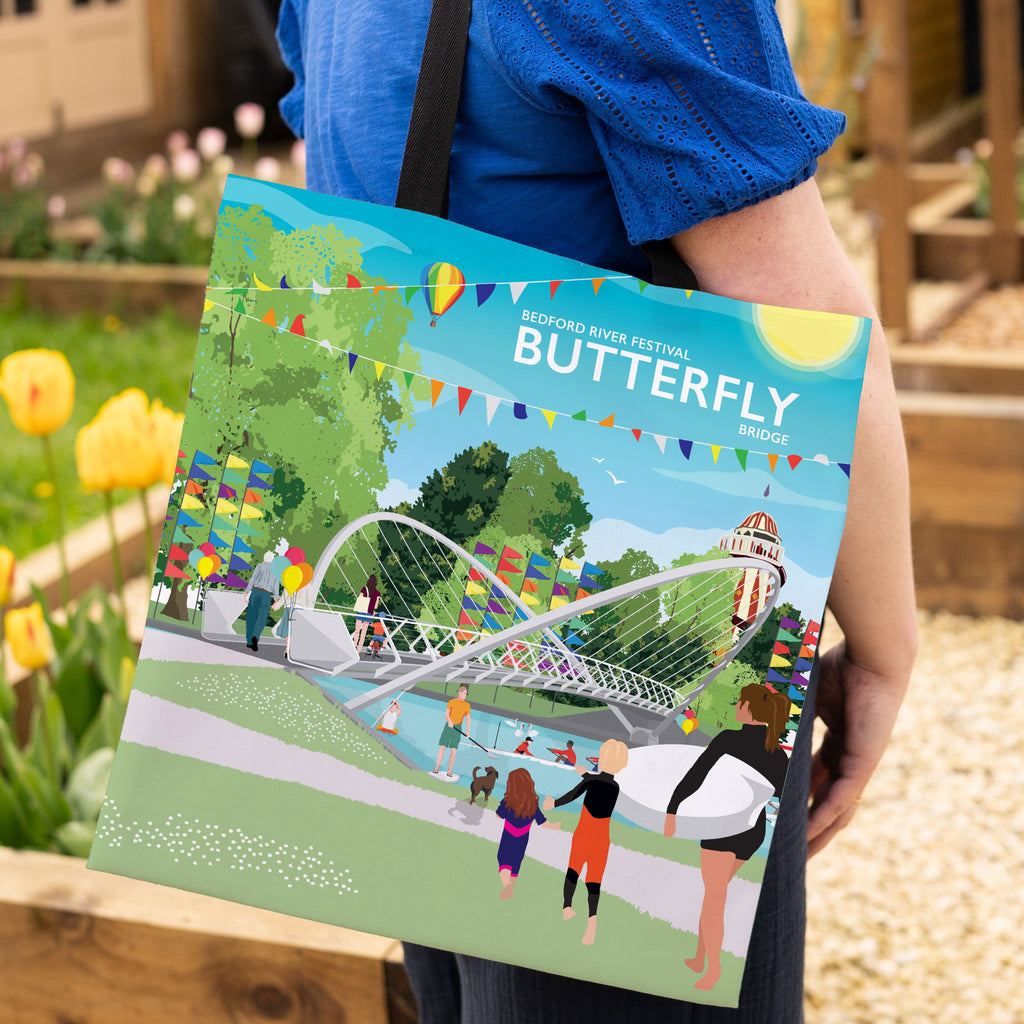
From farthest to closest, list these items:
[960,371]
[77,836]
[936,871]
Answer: [960,371] < [936,871] < [77,836]

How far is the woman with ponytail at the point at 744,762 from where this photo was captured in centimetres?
66

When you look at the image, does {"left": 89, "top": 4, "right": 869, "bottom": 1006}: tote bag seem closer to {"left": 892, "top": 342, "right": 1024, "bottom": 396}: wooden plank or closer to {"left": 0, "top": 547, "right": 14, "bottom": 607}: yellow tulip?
{"left": 0, "top": 547, "right": 14, "bottom": 607}: yellow tulip

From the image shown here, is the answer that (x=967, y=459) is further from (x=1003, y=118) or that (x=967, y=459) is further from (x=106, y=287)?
(x=106, y=287)

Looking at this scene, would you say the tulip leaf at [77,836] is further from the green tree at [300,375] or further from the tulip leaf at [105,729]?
the green tree at [300,375]

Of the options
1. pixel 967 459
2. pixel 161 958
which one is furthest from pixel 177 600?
pixel 967 459

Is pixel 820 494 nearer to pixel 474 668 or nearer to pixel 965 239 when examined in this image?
pixel 474 668

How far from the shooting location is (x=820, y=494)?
646 millimetres

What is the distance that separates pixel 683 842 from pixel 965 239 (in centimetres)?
475

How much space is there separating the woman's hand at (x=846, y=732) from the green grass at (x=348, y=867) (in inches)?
9.2

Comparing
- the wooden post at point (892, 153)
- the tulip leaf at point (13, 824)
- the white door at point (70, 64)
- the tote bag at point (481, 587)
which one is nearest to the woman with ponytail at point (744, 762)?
the tote bag at point (481, 587)

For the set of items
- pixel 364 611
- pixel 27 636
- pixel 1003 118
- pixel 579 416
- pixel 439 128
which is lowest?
pixel 27 636

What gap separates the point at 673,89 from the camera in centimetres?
63

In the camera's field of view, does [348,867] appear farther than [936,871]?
No

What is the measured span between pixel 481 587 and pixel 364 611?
7cm
